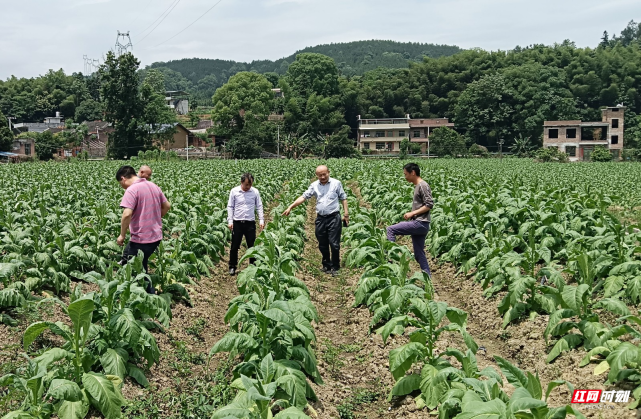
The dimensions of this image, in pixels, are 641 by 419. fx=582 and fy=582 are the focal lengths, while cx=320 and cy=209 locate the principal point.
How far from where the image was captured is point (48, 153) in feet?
227

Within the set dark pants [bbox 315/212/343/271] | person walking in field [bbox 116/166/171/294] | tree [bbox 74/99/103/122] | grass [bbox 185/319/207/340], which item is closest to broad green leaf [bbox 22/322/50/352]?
person walking in field [bbox 116/166/171/294]

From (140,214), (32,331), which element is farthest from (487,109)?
(32,331)

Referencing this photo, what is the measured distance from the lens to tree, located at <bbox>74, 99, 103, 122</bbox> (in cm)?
10838

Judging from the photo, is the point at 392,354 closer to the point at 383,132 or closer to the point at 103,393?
the point at 103,393

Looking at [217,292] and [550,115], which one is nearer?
[217,292]

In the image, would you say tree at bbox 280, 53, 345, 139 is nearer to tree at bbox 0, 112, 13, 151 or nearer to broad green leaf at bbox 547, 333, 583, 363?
tree at bbox 0, 112, 13, 151

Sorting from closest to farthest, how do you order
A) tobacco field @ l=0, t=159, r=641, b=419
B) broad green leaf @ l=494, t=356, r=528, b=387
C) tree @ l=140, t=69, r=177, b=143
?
broad green leaf @ l=494, t=356, r=528, b=387, tobacco field @ l=0, t=159, r=641, b=419, tree @ l=140, t=69, r=177, b=143

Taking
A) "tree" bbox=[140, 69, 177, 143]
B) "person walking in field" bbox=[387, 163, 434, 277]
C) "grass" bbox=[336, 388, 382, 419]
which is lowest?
"grass" bbox=[336, 388, 382, 419]

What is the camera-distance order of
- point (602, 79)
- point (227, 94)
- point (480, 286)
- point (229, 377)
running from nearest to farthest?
1. point (229, 377)
2. point (480, 286)
3. point (227, 94)
4. point (602, 79)

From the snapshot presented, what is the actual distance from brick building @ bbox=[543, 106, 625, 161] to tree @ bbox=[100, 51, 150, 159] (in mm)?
54467

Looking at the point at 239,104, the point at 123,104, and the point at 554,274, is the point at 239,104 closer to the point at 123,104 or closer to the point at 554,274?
the point at 123,104

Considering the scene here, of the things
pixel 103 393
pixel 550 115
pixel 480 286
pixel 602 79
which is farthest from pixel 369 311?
pixel 602 79

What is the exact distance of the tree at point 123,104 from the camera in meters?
67.4

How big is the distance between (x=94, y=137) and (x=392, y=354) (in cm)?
8705
